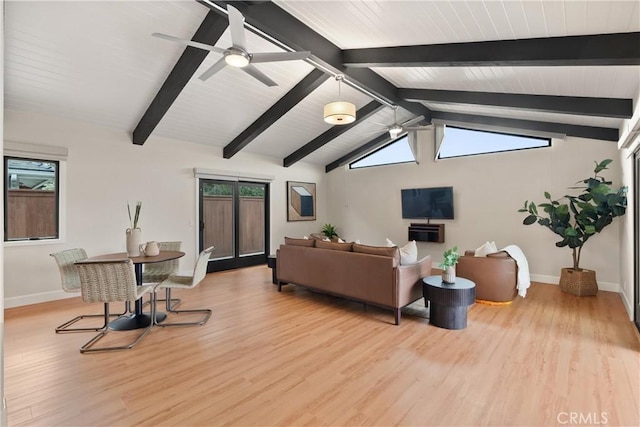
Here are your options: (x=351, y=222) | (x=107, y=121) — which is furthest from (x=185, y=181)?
(x=351, y=222)

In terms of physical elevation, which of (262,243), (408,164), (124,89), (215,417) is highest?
(124,89)

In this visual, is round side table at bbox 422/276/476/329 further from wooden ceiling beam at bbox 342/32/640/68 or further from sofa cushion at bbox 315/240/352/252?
wooden ceiling beam at bbox 342/32/640/68

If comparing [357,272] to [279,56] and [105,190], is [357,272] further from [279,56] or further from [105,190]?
[105,190]

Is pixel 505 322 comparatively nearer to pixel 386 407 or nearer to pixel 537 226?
pixel 386 407

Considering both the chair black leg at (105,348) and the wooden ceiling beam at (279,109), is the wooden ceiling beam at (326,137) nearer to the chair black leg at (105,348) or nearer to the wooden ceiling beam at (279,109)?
the wooden ceiling beam at (279,109)

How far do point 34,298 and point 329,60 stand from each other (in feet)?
17.5

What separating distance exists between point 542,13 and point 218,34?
3.06m

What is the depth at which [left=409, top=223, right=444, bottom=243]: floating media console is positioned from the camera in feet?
21.9

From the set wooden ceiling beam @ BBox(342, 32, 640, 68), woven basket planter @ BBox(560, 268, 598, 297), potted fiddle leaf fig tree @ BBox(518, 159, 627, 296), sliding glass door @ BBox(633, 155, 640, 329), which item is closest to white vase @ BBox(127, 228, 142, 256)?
wooden ceiling beam @ BBox(342, 32, 640, 68)

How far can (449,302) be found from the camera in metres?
3.34

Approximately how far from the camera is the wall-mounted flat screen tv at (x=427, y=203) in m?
6.67

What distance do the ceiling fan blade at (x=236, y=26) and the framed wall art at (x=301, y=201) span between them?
537 cm

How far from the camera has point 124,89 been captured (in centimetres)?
427

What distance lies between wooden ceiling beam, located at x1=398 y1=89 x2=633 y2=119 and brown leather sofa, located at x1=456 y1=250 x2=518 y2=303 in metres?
2.01
